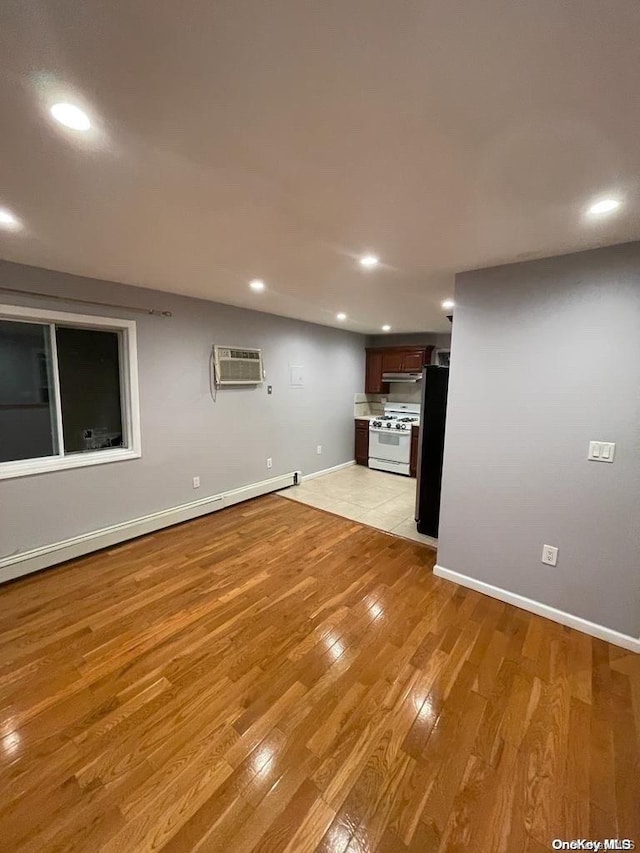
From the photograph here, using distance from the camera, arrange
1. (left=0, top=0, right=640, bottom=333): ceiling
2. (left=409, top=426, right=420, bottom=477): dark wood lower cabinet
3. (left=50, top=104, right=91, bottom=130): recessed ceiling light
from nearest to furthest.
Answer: (left=0, top=0, right=640, bottom=333): ceiling, (left=50, top=104, right=91, bottom=130): recessed ceiling light, (left=409, top=426, right=420, bottom=477): dark wood lower cabinet

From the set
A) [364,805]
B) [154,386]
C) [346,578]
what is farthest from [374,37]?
[154,386]

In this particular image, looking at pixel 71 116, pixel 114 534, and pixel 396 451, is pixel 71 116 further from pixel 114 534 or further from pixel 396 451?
pixel 396 451

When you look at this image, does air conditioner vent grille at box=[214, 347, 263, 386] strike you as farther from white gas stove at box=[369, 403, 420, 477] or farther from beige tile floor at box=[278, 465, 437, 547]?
white gas stove at box=[369, 403, 420, 477]

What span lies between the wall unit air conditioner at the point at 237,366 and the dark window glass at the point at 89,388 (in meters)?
0.95

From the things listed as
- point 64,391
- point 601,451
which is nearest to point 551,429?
point 601,451

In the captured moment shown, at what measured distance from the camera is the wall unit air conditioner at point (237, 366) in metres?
3.81

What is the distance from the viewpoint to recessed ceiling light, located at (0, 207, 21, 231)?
5.66 feet

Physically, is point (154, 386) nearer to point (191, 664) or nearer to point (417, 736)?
point (191, 664)

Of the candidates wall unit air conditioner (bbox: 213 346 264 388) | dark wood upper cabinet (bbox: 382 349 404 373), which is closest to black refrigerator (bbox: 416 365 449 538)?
wall unit air conditioner (bbox: 213 346 264 388)

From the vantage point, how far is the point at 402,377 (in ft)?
19.9

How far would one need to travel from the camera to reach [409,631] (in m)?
2.20

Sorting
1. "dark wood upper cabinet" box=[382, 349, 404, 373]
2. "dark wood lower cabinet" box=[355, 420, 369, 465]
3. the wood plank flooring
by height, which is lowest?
the wood plank flooring

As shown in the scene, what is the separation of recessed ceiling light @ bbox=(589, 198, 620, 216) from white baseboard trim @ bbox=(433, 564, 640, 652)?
2293mm

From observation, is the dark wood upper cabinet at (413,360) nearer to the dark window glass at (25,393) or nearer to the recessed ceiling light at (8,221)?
the dark window glass at (25,393)
